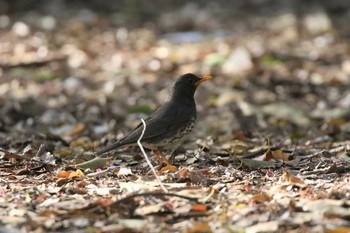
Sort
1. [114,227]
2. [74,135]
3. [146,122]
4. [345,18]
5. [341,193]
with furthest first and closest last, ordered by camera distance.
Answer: [345,18] < [74,135] < [146,122] < [341,193] < [114,227]

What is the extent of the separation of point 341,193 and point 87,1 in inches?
510

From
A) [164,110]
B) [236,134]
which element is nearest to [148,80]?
[236,134]

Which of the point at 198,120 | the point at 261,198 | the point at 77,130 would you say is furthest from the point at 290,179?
the point at 198,120

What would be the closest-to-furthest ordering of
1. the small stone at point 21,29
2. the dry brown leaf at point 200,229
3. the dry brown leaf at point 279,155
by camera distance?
the dry brown leaf at point 200,229, the dry brown leaf at point 279,155, the small stone at point 21,29

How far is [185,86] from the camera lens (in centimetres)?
651

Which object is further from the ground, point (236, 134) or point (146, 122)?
point (146, 122)

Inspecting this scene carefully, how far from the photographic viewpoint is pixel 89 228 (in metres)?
4.07

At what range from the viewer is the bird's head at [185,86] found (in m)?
6.41

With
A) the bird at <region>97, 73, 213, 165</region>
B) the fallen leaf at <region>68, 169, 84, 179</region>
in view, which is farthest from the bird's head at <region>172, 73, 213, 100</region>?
the fallen leaf at <region>68, 169, 84, 179</region>

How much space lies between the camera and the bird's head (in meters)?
6.41

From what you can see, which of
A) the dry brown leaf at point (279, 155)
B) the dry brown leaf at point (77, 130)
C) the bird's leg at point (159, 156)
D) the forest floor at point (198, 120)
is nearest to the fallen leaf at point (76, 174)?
the forest floor at point (198, 120)

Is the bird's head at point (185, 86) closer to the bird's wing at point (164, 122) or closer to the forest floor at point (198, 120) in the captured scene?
the bird's wing at point (164, 122)

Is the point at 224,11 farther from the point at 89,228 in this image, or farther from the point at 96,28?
the point at 89,228

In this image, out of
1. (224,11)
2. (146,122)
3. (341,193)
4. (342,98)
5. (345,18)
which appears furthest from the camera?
(224,11)
